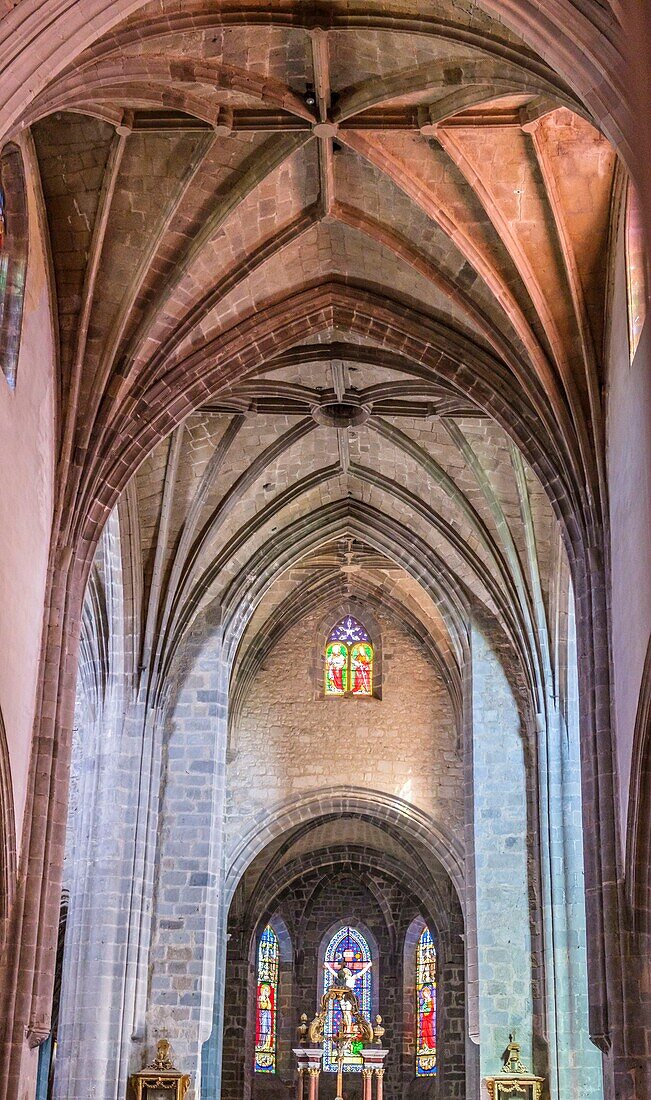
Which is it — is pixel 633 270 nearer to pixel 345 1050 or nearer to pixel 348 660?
pixel 348 660

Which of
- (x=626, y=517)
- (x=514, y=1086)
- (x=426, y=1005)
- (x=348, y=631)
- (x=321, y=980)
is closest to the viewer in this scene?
(x=626, y=517)

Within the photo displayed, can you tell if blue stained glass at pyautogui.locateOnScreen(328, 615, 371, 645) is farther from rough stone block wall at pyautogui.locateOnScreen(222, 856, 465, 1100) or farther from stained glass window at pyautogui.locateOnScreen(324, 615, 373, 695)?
rough stone block wall at pyautogui.locateOnScreen(222, 856, 465, 1100)

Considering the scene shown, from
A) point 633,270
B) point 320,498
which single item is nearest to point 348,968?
point 320,498

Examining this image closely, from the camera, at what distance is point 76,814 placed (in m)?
21.7

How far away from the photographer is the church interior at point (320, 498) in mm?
12961

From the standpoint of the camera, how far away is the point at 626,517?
44.0ft

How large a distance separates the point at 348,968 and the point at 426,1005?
76.3 inches

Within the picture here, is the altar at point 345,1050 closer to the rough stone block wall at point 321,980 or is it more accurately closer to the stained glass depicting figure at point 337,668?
the rough stone block wall at point 321,980

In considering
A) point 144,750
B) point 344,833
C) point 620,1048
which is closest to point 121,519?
point 144,750

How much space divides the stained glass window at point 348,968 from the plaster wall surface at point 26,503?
18369 millimetres

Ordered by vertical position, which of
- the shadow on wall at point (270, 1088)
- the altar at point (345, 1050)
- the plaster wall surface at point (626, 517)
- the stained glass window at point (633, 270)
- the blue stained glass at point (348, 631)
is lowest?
the shadow on wall at point (270, 1088)

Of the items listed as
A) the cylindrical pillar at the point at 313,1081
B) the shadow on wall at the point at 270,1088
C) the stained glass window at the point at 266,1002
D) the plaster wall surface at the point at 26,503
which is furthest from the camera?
the stained glass window at the point at 266,1002

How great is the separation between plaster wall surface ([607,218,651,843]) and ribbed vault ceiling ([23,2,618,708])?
732 millimetres

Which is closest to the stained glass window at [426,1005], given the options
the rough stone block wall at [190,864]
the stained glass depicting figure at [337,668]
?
the stained glass depicting figure at [337,668]
